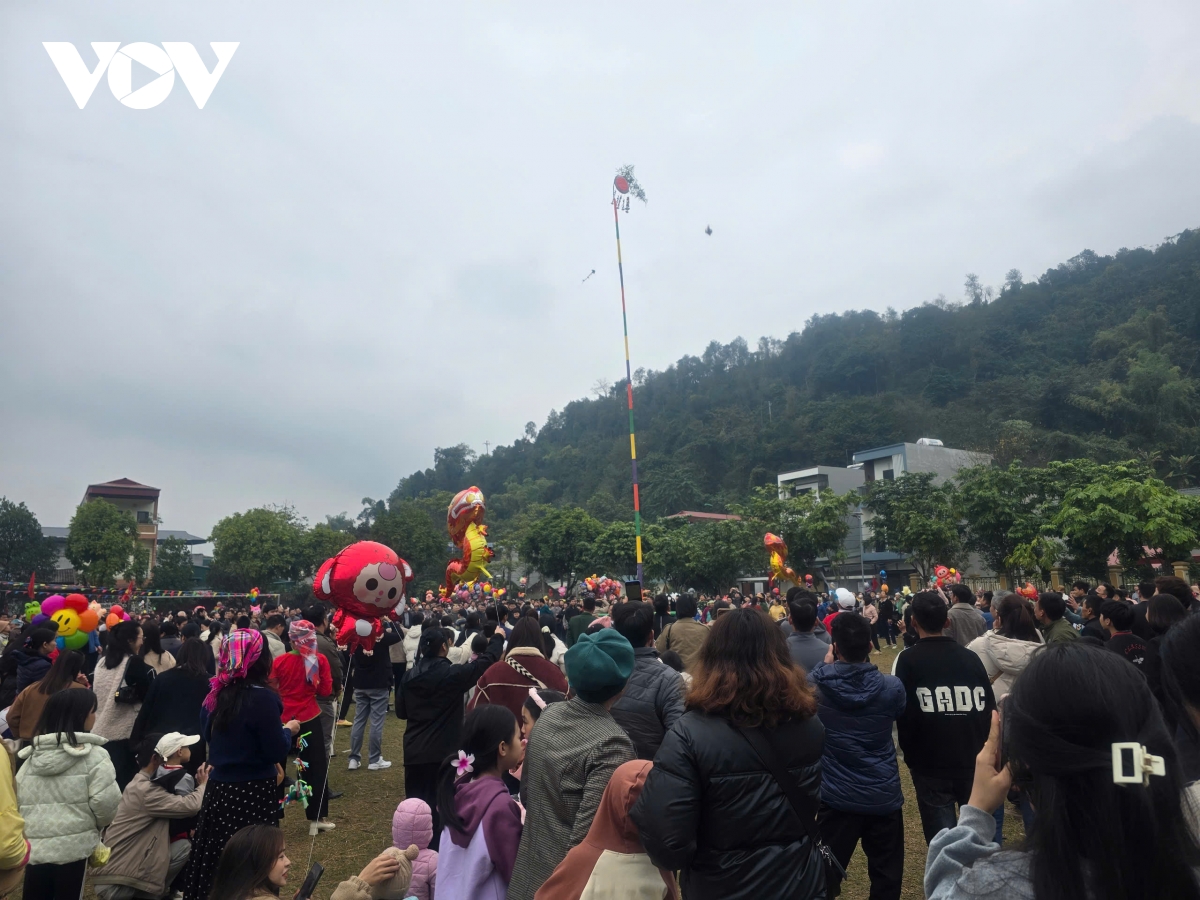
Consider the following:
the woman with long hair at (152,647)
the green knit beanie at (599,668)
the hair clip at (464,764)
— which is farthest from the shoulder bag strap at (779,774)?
the woman with long hair at (152,647)

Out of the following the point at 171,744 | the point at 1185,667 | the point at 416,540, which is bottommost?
the point at 171,744

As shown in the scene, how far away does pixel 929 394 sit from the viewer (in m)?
60.0

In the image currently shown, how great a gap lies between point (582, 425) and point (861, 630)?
280 feet

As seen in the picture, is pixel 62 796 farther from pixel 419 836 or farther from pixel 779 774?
pixel 779 774

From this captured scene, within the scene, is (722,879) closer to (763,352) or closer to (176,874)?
(176,874)

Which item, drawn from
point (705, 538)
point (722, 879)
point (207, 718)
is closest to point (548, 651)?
point (207, 718)

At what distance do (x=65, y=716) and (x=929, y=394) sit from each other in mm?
62825

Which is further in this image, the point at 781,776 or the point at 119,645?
the point at 119,645

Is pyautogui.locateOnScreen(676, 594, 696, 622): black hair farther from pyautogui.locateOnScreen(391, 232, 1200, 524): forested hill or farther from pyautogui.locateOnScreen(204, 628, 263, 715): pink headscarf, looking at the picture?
pyautogui.locateOnScreen(391, 232, 1200, 524): forested hill

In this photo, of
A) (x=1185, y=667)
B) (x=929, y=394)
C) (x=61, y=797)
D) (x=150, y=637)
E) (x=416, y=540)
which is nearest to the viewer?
(x=1185, y=667)

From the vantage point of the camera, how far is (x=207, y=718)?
14.9 ft

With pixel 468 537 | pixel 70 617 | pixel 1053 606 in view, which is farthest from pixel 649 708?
pixel 468 537

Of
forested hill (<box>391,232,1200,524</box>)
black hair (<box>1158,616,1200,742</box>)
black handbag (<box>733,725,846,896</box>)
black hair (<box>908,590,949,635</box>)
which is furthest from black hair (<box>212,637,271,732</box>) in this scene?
forested hill (<box>391,232,1200,524</box>)

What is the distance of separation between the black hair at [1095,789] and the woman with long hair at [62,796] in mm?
4091
